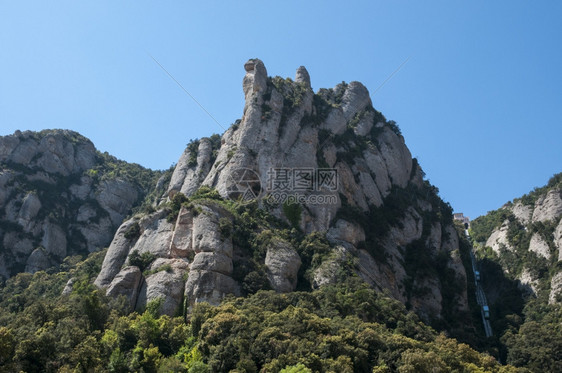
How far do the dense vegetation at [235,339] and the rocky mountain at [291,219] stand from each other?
5.01 m

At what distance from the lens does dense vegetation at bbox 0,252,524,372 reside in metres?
41.7

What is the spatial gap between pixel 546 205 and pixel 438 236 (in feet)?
67.0

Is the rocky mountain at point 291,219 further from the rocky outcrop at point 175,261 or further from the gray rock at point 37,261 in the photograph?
the gray rock at point 37,261

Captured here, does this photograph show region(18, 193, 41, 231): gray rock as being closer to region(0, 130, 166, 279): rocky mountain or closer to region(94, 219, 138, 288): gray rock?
region(0, 130, 166, 279): rocky mountain

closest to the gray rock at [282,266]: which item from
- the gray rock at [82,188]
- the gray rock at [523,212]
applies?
the gray rock at [523,212]

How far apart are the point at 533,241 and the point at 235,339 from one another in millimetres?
61459

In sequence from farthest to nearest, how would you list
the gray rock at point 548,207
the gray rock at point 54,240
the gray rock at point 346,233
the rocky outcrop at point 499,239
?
the rocky outcrop at point 499,239
the gray rock at point 54,240
the gray rock at point 548,207
the gray rock at point 346,233

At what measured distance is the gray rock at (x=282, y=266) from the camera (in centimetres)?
6154

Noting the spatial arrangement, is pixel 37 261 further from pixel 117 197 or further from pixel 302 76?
pixel 302 76

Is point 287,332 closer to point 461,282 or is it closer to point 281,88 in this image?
point 461,282

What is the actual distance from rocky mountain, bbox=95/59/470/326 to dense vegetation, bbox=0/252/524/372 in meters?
5.01

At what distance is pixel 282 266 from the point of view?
206 feet

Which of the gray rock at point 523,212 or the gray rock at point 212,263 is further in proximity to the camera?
the gray rock at point 523,212

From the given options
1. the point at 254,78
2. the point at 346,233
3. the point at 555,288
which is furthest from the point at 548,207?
the point at 254,78
